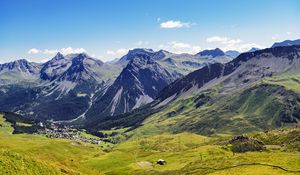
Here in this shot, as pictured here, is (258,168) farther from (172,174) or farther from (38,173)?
(38,173)

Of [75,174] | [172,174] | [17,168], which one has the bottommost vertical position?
[172,174]

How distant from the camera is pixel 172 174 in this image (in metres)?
198

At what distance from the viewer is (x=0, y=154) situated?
85500 millimetres

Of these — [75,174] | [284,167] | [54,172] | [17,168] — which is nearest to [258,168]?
[284,167]

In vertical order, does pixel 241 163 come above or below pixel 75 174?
below

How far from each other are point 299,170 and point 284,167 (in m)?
9.04

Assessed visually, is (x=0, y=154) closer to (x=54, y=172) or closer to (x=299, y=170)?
(x=54, y=172)

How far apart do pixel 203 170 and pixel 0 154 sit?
122 m

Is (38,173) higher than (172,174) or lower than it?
higher

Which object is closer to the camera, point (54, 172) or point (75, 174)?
point (54, 172)

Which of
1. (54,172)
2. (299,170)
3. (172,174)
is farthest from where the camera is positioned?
(172,174)

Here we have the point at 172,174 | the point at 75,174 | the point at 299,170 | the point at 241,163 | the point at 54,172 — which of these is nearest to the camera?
the point at 54,172

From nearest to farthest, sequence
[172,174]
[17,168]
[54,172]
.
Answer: [17,168] → [54,172] → [172,174]

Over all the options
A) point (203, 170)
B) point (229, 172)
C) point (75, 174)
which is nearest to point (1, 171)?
point (75, 174)
